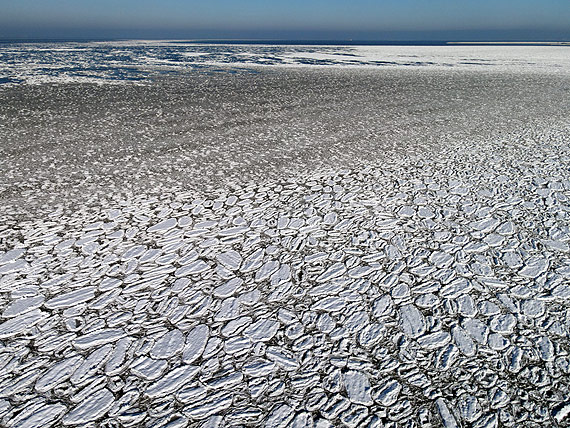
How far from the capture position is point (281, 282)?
2723 mm

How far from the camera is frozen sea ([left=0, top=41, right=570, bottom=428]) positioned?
1.85 m

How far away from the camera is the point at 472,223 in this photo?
357 centimetres

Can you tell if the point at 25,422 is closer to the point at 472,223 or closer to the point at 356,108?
the point at 472,223

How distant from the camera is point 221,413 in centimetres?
176

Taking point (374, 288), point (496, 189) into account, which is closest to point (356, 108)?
point (496, 189)

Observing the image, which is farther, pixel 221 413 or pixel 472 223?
pixel 472 223

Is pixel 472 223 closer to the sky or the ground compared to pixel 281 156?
closer to the ground

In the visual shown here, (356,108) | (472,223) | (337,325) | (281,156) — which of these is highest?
(356,108)

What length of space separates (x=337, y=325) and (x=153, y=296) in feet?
4.17

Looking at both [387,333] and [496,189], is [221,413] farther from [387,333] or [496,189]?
[496,189]

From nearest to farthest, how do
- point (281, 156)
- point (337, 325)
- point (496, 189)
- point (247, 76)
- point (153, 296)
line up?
point (337, 325) → point (153, 296) → point (496, 189) → point (281, 156) → point (247, 76)

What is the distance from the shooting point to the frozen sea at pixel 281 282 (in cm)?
185

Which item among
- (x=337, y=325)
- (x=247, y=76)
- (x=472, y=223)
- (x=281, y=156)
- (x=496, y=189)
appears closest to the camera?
(x=337, y=325)

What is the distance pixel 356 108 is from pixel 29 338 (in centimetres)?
825
